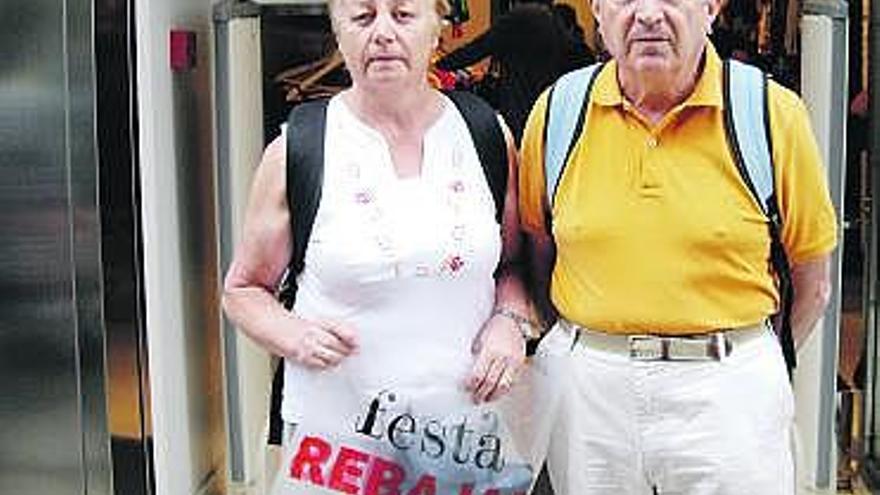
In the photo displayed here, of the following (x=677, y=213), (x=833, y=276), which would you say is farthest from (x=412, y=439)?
(x=833, y=276)

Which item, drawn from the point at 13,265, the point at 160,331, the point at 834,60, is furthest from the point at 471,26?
the point at 13,265

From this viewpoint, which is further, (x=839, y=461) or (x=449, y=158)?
(x=839, y=461)

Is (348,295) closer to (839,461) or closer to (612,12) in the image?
(612,12)

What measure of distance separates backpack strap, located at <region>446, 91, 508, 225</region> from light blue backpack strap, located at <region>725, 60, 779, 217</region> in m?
0.36

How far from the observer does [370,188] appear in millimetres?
1956

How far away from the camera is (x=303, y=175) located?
6.41ft

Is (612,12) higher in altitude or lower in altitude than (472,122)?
higher

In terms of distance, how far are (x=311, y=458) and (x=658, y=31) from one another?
0.86 metres

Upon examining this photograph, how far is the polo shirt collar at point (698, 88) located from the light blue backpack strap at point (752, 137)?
0.02 metres

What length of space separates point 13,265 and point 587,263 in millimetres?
1429

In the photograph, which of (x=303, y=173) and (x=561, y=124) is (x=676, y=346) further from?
(x=303, y=173)

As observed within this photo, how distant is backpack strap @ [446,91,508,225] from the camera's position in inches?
79.9

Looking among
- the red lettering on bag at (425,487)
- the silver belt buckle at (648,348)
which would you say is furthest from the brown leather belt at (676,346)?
the red lettering on bag at (425,487)

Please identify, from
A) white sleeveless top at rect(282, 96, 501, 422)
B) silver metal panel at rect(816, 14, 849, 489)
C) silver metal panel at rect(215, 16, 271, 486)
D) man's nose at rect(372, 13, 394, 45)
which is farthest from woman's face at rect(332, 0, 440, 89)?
silver metal panel at rect(816, 14, 849, 489)
